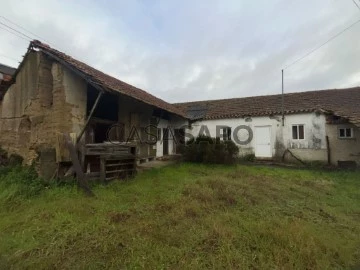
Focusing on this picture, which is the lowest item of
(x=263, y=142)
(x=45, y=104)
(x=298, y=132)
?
(x=263, y=142)

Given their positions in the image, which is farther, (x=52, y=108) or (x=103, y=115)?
(x=103, y=115)

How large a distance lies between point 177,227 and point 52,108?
6.09 m

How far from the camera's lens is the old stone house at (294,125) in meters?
14.1

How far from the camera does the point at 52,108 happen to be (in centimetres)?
877

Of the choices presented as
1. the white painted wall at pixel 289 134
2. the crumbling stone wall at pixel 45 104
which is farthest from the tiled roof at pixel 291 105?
the crumbling stone wall at pixel 45 104

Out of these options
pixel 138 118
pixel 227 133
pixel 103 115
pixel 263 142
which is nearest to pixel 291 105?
pixel 263 142

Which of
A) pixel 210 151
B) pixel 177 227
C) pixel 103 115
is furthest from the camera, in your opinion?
pixel 210 151

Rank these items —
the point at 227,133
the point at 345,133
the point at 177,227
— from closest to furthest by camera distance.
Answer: the point at 177,227
the point at 345,133
the point at 227,133

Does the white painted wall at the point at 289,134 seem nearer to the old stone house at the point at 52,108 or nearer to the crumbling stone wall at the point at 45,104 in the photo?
the old stone house at the point at 52,108

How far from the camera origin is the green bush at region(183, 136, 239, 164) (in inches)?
506

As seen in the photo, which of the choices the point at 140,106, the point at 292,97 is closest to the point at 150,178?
the point at 140,106

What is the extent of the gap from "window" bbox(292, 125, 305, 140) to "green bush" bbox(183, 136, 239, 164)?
4445 mm

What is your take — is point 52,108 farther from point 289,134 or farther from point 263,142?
point 289,134

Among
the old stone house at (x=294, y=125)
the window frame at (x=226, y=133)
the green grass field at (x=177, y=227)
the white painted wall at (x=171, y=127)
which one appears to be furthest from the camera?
the window frame at (x=226, y=133)
